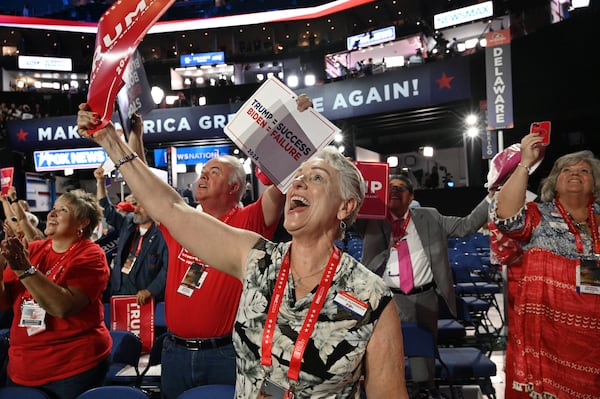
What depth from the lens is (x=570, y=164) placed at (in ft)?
7.65

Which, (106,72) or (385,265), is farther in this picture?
(385,265)

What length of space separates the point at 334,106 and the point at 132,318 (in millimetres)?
10436

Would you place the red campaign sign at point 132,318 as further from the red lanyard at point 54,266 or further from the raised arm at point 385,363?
the raised arm at point 385,363

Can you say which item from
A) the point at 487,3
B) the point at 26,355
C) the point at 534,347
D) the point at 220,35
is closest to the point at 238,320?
the point at 26,355

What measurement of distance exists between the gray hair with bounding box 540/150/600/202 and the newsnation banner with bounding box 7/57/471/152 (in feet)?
23.9

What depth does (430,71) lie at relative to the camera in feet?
38.5

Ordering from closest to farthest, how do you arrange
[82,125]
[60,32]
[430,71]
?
[82,125] < [430,71] < [60,32]

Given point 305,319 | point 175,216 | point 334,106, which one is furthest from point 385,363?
point 334,106

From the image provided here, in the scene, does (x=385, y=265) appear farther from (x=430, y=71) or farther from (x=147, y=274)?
(x=430, y=71)

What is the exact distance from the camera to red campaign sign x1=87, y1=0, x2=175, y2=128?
4.87 feet

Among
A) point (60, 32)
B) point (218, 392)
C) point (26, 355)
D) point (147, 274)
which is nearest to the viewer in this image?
point (218, 392)

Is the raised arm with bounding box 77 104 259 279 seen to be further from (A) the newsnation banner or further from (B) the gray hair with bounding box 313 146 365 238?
(A) the newsnation banner

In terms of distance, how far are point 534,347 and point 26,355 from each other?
8.45 feet

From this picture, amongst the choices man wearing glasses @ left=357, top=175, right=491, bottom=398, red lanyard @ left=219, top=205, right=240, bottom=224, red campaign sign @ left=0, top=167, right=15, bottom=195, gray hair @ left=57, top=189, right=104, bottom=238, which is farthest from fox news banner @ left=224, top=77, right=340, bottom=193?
red campaign sign @ left=0, top=167, right=15, bottom=195
